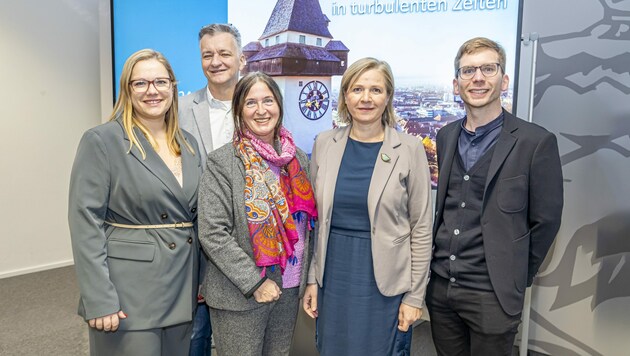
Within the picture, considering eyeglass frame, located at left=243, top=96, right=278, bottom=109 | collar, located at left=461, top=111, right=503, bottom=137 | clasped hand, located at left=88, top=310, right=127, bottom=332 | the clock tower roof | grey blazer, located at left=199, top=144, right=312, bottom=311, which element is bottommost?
clasped hand, located at left=88, top=310, right=127, bottom=332

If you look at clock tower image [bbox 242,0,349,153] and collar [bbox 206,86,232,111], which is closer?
collar [bbox 206,86,232,111]

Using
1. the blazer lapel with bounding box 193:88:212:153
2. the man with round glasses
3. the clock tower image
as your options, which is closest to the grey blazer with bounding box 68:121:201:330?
the blazer lapel with bounding box 193:88:212:153

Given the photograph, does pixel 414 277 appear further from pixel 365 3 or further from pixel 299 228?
pixel 365 3

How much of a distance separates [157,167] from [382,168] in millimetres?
822

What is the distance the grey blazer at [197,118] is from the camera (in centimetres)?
219

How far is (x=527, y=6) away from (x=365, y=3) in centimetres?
100

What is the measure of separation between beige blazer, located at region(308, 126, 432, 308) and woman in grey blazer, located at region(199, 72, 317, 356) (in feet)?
0.29

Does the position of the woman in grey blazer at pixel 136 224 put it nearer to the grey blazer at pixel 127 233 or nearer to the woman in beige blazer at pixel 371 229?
the grey blazer at pixel 127 233

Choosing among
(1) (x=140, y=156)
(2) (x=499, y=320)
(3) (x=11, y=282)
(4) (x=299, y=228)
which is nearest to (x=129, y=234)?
(1) (x=140, y=156)

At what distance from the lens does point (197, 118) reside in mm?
2234

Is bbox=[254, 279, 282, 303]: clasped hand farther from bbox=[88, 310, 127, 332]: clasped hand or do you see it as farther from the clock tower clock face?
the clock tower clock face

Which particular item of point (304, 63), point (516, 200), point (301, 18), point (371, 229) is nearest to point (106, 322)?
point (371, 229)

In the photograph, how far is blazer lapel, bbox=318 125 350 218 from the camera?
68.4 inches

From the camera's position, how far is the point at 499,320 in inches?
66.9
